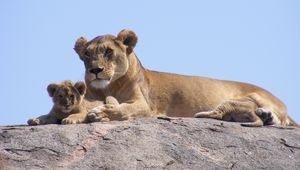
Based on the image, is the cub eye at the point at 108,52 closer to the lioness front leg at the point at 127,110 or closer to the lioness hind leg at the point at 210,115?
the lioness front leg at the point at 127,110

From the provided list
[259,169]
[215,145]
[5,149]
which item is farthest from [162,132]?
[5,149]

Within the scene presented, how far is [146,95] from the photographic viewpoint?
1230 centimetres

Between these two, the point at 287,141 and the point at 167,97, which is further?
the point at 167,97

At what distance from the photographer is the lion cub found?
10.3 metres

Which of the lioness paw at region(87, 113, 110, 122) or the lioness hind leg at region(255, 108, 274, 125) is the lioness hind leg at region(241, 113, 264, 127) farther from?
the lioness paw at region(87, 113, 110, 122)

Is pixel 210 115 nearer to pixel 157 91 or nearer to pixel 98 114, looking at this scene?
pixel 157 91

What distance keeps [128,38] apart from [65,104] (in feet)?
7.24

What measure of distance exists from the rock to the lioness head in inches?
53.3

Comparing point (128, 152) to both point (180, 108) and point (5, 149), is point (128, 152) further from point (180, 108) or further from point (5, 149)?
point (180, 108)

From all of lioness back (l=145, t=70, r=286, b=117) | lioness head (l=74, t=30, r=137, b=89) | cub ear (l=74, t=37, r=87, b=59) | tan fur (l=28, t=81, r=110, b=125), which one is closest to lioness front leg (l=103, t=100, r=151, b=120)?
tan fur (l=28, t=81, r=110, b=125)

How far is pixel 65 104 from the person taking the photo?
1031cm

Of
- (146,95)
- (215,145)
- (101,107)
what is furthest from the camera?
(146,95)

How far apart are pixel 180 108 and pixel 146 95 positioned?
22.9 inches

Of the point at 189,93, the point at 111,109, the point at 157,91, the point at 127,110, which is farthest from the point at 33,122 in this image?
the point at 189,93
